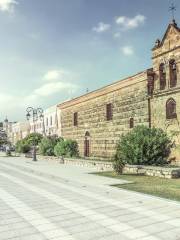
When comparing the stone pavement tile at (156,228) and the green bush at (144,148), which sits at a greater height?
the green bush at (144,148)

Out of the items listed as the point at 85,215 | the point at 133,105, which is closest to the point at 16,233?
the point at 85,215

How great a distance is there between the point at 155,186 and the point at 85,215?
5.82 meters

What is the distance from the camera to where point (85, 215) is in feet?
32.1

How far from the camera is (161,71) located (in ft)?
81.3

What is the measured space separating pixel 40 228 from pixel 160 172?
427 inches

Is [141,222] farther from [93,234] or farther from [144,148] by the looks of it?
[144,148]

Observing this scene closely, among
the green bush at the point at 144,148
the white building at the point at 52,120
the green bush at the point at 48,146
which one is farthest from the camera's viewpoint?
the white building at the point at 52,120

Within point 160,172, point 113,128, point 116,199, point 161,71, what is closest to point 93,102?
point 113,128

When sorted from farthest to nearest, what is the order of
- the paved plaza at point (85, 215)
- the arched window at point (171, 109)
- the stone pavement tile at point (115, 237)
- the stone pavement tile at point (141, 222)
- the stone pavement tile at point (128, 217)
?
the arched window at point (171, 109)
the stone pavement tile at point (128, 217)
the stone pavement tile at point (141, 222)
the paved plaza at point (85, 215)
the stone pavement tile at point (115, 237)

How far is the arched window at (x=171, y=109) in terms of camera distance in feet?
76.3

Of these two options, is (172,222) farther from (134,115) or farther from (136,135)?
(134,115)

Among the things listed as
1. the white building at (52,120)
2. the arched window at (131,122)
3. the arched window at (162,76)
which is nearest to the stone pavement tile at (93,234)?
the arched window at (162,76)

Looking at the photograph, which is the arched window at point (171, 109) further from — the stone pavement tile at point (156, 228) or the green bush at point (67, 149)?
the stone pavement tile at point (156, 228)

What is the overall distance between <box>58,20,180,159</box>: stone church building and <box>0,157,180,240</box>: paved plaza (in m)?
10.6
